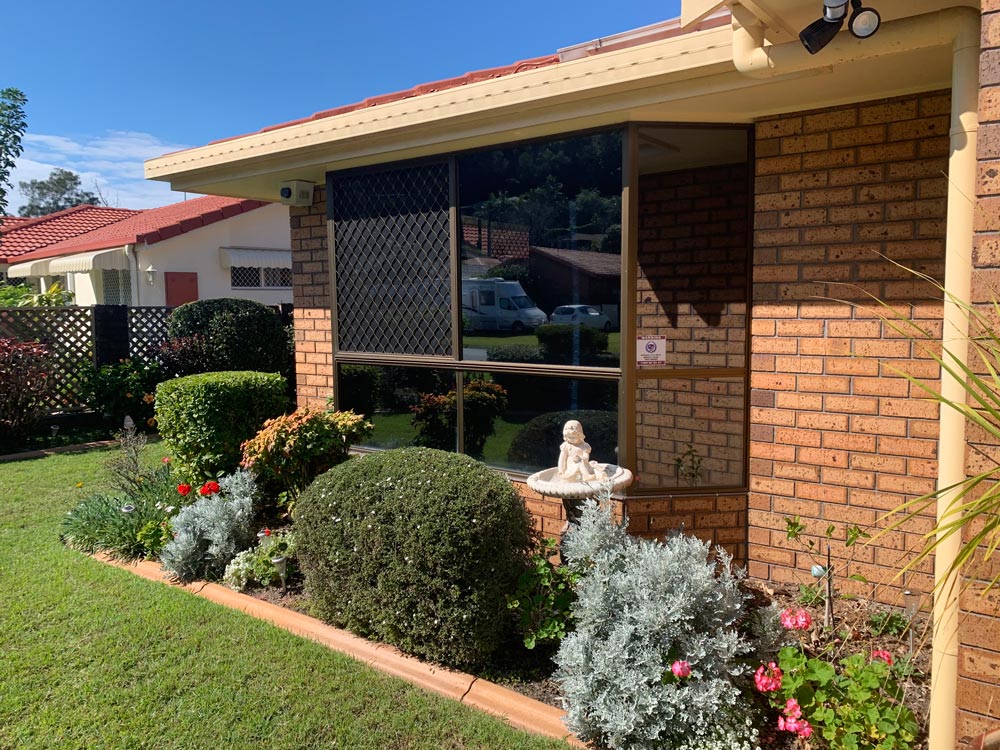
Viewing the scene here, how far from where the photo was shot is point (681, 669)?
2709 millimetres

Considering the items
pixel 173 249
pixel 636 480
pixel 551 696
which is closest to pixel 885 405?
pixel 636 480

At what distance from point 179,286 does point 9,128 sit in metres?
6.44

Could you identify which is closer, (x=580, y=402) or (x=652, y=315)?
(x=580, y=402)

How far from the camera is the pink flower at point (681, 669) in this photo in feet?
8.87

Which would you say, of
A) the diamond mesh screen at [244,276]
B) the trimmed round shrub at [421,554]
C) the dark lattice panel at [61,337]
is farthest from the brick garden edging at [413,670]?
the diamond mesh screen at [244,276]

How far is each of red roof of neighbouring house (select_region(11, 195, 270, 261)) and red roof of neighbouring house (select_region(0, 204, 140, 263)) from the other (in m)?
0.55

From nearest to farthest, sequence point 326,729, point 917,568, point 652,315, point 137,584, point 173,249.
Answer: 1. point 326,729
2. point 917,568
3. point 137,584
4. point 652,315
5. point 173,249

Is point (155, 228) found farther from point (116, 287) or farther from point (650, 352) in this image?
point (650, 352)

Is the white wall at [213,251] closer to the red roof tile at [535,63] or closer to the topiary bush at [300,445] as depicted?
the red roof tile at [535,63]

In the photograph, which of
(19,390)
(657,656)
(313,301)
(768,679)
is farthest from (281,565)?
(19,390)

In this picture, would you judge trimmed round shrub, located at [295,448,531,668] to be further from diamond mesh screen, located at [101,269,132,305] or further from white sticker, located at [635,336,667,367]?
diamond mesh screen, located at [101,269,132,305]

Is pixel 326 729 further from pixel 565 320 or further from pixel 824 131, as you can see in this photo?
pixel 824 131

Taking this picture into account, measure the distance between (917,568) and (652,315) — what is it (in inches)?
101

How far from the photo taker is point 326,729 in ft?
9.70
